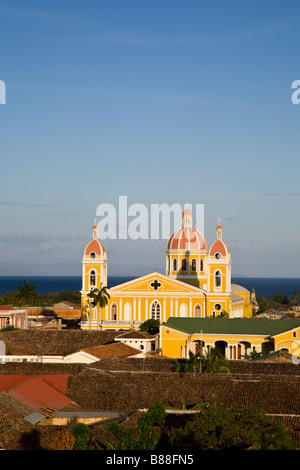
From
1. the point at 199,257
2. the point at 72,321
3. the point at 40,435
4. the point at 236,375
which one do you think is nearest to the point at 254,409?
the point at 40,435

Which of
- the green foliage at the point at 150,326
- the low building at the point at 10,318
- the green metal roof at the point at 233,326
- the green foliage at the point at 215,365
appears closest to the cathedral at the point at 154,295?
the green foliage at the point at 150,326

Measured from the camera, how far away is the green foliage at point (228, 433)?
21172 millimetres

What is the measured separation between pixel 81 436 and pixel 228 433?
397 cm

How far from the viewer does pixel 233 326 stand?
5678 cm

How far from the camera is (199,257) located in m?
72.5

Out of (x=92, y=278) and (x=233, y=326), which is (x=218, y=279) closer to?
(x=92, y=278)

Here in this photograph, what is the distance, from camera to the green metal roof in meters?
54.6

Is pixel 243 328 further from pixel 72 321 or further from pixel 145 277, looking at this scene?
pixel 72 321

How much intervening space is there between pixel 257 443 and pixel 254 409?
3756 millimetres

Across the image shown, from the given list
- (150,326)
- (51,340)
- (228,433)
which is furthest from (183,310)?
(228,433)

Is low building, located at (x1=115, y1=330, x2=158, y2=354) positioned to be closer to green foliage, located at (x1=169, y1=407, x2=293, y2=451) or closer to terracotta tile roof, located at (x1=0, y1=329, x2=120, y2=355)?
Result: terracotta tile roof, located at (x1=0, y1=329, x2=120, y2=355)

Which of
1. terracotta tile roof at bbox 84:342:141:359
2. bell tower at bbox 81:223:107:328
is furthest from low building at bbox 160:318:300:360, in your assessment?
bell tower at bbox 81:223:107:328

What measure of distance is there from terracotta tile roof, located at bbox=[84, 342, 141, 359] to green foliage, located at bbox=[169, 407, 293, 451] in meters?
22.9

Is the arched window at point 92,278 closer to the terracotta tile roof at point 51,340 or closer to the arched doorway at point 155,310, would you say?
the arched doorway at point 155,310
